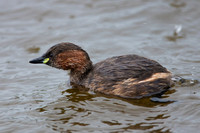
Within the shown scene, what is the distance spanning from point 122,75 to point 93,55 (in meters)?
2.57

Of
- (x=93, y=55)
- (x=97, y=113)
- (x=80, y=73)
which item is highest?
(x=93, y=55)

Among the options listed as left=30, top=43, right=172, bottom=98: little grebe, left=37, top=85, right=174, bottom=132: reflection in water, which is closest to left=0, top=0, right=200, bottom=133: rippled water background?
left=37, top=85, right=174, bottom=132: reflection in water

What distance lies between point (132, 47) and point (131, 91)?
296cm

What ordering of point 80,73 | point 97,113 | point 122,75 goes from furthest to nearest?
1. point 80,73
2. point 122,75
3. point 97,113

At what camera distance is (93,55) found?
9.09 metres

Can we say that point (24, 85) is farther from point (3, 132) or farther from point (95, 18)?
point (95, 18)

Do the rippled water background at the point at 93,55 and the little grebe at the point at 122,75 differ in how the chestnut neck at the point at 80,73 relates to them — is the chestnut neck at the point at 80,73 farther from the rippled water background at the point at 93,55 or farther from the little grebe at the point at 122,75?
the rippled water background at the point at 93,55

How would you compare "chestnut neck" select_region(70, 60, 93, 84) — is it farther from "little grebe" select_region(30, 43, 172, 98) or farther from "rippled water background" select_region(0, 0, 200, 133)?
"rippled water background" select_region(0, 0, 200, 133)

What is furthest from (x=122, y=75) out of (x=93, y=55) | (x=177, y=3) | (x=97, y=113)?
(x=177, y=3)

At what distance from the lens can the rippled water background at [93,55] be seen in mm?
5824

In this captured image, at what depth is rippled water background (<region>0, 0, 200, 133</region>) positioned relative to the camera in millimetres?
5824

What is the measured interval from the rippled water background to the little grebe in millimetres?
222

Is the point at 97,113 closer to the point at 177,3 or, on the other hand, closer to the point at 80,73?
the point at 80,73

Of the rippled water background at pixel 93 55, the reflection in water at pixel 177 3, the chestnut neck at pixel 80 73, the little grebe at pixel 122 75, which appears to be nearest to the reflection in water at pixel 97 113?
the rippled water background at pixel 93 55
